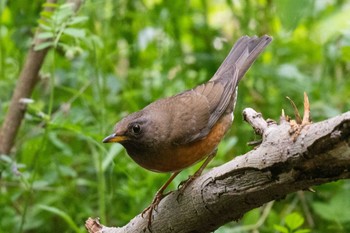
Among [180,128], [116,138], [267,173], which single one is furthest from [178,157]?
[267,173]

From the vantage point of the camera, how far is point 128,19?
6363mm

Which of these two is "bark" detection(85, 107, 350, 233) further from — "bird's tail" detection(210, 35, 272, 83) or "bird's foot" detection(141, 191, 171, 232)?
"bird's tail" detection(210, 35, 272, 83)

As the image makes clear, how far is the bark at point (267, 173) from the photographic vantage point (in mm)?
2328

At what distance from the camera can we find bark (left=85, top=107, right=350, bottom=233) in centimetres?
233

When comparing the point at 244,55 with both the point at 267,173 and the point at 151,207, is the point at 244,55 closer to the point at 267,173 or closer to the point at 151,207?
the point at 151,207

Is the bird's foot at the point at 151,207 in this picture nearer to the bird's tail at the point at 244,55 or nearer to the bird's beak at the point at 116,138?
the bird's beak at the point at 116,138

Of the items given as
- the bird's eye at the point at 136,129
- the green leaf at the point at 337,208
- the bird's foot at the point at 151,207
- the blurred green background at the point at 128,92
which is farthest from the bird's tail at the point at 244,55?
the green leaf at the point at 337,208

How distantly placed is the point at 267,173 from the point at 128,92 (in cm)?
320

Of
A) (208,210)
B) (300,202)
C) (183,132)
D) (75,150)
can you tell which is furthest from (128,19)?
(208,210)

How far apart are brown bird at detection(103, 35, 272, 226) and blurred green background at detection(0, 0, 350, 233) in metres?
0.60

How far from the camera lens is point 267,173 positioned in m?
2.54

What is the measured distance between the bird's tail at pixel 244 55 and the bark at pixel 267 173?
1.22 m

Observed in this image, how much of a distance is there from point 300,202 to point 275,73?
105 cm

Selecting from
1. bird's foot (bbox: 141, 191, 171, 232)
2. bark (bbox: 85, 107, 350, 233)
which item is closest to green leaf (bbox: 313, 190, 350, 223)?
bird's foot (bbox: 141, 191, 171, 232)
